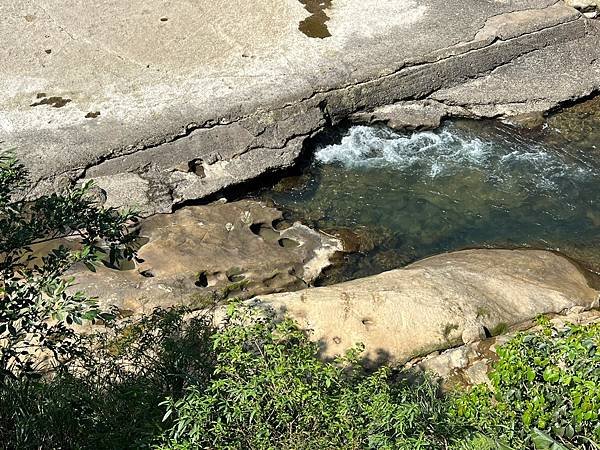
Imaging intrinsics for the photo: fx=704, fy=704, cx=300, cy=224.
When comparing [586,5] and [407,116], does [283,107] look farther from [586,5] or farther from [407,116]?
[586,5]

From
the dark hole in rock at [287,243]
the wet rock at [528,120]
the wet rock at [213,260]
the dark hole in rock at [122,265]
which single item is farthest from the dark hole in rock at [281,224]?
the wet rock at [528,120]

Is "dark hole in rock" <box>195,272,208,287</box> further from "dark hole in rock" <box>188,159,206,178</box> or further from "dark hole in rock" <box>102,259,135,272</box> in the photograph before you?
"dark hole in rock" <box>188,159,206,178</box>

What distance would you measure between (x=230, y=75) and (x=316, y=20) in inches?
68.7

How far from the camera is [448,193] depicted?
25.4 feet

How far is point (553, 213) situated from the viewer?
7547mm

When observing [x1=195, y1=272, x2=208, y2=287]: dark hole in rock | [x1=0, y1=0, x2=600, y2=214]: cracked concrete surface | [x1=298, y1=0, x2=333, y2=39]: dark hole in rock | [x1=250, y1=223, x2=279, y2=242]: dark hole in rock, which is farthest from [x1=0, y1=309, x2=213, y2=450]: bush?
[x1=298, y1=0, x2=333, y2=39]: dark hole in rock

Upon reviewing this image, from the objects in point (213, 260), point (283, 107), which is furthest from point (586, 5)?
point (213, 260)

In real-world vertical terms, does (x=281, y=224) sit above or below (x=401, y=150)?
below

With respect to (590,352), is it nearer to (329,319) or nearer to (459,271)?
(329,319)

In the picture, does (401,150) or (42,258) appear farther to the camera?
(401,150)

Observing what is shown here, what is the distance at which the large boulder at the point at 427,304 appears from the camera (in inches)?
214

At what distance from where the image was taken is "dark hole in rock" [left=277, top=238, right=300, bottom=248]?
23.1 ft

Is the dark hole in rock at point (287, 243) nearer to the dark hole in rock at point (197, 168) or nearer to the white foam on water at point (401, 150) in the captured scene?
the dark hole in rock at point (197, 168)

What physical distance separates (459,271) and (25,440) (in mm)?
3964
